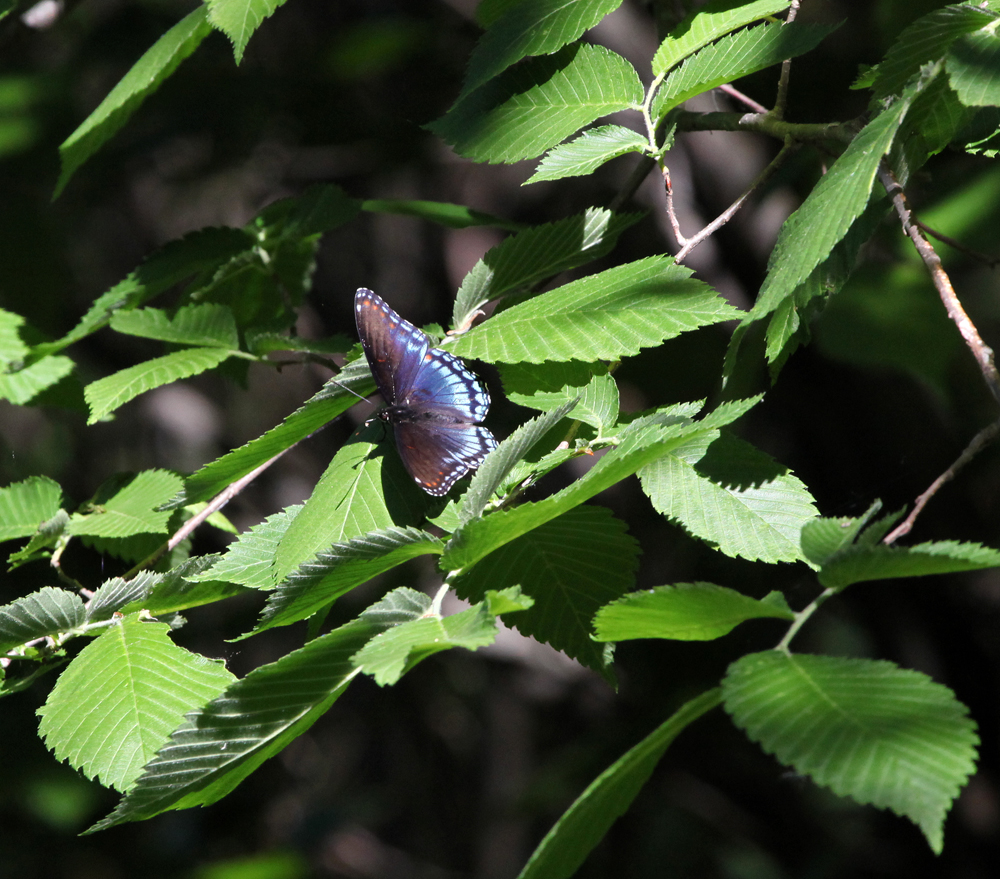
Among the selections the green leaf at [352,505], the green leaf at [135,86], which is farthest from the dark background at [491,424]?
the green leaf at [352,505]

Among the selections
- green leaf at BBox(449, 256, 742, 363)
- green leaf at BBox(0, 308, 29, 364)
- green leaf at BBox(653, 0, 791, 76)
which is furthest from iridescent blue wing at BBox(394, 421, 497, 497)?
green leaf at BBox(0, 308, 29, 364)

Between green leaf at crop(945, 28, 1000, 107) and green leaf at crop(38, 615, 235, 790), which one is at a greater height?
green leaf at crop(945, 28, 1000, 107)

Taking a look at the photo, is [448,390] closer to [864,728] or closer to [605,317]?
[605,317]

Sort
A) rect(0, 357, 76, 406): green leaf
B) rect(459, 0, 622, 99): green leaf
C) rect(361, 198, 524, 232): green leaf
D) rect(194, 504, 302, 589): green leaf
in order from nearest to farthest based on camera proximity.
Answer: rect(194, 504, 302, 589): green leaf → rect(459, 0, 622, 99): green leaf → rect(0, 357, 76, 406): green leaf → rect(361, 198, 524, 232): green leaf

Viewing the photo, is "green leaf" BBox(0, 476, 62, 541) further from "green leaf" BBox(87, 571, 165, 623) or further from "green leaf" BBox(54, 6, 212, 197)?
"green leaf" BBox(54, 6, 212, 197)

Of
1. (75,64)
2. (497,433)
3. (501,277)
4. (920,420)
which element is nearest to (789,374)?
(920,420)

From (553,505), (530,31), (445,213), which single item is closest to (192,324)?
(445,213)
